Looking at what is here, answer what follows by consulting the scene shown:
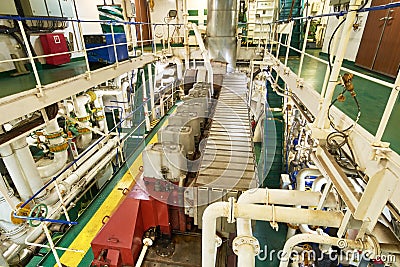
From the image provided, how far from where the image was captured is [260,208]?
1.57 m

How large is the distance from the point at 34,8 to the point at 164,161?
3072 millimetres

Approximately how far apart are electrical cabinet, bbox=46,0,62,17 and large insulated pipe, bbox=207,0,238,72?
12.3 feet

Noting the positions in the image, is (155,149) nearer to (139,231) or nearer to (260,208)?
(139,231)

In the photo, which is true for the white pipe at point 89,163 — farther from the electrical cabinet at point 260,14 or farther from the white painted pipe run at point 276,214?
the electrical cabinet at point 260,14

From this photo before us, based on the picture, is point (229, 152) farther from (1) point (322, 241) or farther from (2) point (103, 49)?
(2) point (103, 49)

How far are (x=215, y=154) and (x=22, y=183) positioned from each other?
3.03m

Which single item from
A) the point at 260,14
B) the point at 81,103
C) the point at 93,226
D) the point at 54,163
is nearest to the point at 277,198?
the point at 93,226

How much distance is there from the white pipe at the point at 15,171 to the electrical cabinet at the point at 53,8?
2195mm

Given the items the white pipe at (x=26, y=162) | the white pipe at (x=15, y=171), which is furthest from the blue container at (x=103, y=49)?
the white pipe at (x=15, y=171)

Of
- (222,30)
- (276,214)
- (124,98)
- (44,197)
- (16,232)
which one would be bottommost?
(16,232)

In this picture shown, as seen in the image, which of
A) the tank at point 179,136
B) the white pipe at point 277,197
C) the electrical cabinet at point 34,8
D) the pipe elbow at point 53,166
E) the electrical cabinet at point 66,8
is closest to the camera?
the white pipe at point 277,197

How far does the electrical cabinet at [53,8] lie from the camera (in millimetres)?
3535

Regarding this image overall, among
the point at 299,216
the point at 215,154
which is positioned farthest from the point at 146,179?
the point at 299,216

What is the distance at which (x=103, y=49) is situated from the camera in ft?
14.4
